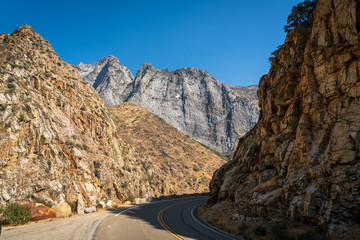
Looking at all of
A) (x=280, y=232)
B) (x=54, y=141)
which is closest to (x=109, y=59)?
(x=54, y=141)

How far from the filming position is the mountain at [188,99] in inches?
4776

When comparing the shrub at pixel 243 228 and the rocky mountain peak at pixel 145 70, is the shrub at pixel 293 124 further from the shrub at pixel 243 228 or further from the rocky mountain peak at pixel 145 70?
the rocky mountain peak at pixel 145 70

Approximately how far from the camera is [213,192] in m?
24.0

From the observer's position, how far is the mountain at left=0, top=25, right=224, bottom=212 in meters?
20.8

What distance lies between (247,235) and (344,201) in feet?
15.5

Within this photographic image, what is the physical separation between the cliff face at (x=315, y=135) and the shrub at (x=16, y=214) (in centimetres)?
1202

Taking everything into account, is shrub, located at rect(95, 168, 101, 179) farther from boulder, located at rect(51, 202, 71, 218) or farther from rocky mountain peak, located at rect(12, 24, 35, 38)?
rocky mountain peak, located at rect(12, 24, 35, 38)

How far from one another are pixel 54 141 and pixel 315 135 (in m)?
27.2

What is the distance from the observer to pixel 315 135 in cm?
1282

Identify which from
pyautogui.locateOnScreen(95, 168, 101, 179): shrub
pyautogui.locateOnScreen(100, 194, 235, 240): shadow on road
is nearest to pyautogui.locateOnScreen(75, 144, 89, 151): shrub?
pyautogui.locateOnScreen(95, 168, 101, 179): shrub

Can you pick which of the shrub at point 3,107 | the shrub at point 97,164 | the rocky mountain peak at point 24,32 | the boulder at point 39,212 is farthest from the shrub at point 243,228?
the rocky mountain peak at point 24,32

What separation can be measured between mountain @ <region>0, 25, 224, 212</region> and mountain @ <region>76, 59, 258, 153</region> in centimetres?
6753

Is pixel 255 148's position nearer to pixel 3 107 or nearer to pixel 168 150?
pixel 3 107

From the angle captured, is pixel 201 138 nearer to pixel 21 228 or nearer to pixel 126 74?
pixel 126 74
